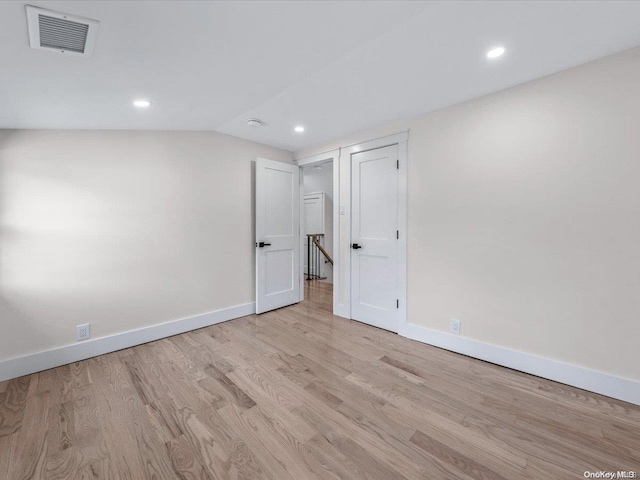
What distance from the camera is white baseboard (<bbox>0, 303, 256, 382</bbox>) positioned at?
2.13m

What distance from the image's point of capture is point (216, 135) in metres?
3.25

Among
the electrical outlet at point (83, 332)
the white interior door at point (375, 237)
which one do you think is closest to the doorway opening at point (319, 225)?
the white interior door at point (375, 237)

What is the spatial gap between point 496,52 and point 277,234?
2.96 metres

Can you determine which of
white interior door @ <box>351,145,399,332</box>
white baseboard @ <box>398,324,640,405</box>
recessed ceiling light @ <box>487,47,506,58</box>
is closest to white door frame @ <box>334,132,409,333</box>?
white interior door @ <box>351,145,399,332</box>

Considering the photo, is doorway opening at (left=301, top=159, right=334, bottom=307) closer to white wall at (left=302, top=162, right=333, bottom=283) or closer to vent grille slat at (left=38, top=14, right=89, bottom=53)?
white wall at (left=302, top=162, right=333, bottom=283)

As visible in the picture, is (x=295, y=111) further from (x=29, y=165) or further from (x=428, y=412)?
(x=428, y=412)

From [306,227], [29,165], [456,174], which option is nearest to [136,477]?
[29,165]

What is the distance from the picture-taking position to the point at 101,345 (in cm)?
249

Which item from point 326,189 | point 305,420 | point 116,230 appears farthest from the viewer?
point 326,189

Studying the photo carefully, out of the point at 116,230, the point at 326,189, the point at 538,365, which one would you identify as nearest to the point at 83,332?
the point at 116,230

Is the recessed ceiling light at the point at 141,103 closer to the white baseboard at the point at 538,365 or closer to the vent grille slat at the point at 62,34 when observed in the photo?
the vent grille slat at the point at 62,34

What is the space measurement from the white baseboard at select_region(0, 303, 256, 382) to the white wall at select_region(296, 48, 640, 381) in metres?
2.48

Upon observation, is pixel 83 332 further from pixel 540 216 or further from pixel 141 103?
pixel 540 216

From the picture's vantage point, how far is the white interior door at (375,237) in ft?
9.62
